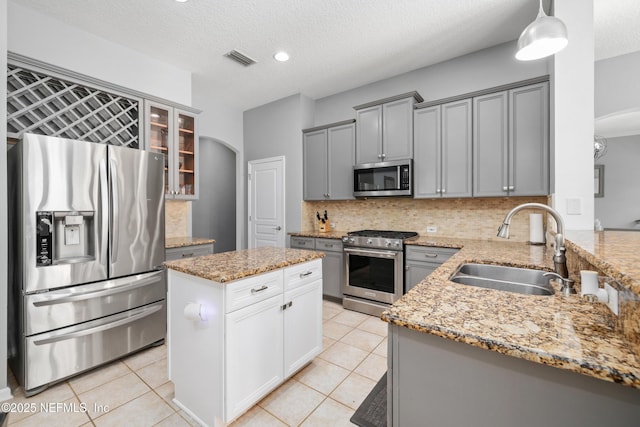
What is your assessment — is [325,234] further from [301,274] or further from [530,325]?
[530,325]

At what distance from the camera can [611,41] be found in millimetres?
2566

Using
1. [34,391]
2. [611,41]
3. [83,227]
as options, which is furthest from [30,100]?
[611,41]

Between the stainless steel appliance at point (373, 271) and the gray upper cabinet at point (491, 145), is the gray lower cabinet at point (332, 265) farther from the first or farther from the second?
the gray upper cabinet at point (491, 145)

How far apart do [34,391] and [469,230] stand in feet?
13.6

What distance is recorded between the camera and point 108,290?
2230 millimetres

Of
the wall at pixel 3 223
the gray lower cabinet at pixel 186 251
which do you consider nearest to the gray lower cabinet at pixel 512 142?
the gray lower cabinet at pixel 186 251

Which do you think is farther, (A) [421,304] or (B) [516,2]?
(B) [516,2]

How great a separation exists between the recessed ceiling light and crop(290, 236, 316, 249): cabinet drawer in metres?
2.32

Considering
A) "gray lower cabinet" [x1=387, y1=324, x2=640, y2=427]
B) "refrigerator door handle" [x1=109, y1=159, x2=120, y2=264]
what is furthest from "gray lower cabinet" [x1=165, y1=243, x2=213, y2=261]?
"gray lower cabinet" [x1=387, y1=324, x2=640, y2=427]

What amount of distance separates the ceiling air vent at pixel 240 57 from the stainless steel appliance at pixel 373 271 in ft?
8.05

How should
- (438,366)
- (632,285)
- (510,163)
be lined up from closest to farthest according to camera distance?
(632,285) → (438,366) → (510,163)

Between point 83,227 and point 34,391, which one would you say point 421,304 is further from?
point 34,391

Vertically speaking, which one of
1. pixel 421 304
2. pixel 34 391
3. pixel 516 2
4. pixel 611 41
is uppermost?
pixel 516 2

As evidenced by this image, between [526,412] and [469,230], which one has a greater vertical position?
[469,230]
